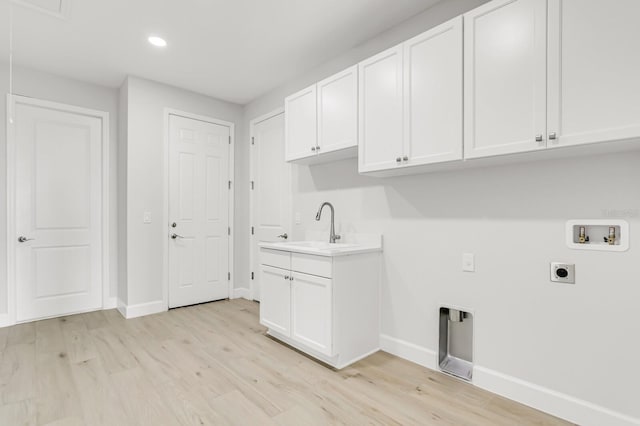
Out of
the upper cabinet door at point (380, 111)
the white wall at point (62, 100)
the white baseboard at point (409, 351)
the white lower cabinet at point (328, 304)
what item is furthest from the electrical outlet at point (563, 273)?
the white wall at point (62, 100)

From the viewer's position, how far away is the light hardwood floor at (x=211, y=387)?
1819mm

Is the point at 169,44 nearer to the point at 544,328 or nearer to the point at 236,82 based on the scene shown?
the point at 236,82

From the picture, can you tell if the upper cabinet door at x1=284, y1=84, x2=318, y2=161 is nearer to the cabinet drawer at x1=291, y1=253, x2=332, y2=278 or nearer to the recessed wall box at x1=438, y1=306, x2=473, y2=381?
the cabinet drawer at x1=291, y1=253, x2=332, y2=278

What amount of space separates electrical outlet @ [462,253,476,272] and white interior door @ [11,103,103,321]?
3976 mm

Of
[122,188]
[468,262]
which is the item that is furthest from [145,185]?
[468,262]

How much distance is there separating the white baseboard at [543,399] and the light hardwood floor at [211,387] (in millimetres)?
56

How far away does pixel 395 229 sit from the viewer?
2.64m

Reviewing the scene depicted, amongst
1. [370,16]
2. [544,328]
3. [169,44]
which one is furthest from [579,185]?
[169,44]

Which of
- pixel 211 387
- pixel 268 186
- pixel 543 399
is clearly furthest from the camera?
pixel 268 186

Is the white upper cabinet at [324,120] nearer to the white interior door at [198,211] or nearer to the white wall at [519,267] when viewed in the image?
the white wall at [519,267]

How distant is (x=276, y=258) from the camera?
2.89 meters

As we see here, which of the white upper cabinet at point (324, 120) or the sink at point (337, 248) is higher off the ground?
the white upper cabinet at point (324, 120)

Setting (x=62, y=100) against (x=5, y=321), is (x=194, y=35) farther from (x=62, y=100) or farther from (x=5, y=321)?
(x=5, y=321)

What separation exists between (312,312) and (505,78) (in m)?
1.99
